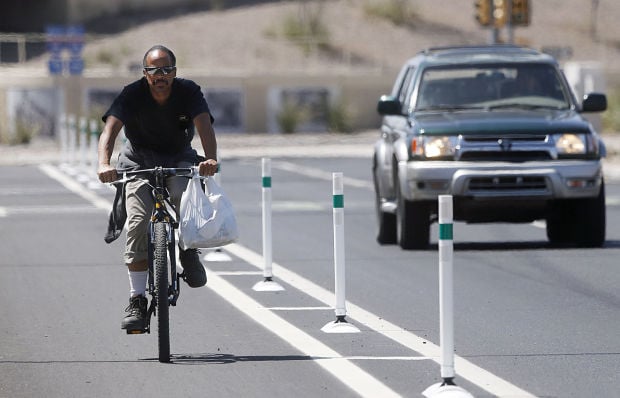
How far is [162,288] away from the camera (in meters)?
9.93

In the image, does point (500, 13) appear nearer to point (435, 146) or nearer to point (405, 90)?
point (405, 90)

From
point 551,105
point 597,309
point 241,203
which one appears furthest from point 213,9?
point 597,309

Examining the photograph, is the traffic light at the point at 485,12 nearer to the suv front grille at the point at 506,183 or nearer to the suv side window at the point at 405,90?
the suv side window at the point at 405,90

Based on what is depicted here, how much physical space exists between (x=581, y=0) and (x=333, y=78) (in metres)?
35.3

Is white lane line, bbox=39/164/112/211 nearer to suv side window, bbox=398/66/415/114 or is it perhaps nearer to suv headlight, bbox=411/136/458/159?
suv side window, bbox=398/66/415/114

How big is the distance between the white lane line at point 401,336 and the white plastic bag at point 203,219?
1.35m

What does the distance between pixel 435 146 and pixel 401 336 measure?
5.52m

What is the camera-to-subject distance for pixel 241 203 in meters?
25.9

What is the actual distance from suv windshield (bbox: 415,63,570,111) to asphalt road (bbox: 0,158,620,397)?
1.45 metres

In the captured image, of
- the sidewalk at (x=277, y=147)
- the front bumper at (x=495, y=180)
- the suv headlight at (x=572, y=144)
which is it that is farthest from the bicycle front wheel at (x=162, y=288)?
the sidewalk at (x=277, y=147)

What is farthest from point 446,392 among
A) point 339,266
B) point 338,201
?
point 338,201

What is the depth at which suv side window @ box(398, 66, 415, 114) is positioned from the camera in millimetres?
17672

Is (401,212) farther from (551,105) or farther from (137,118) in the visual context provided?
(137,118)

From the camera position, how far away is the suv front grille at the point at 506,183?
1650 centimetres
